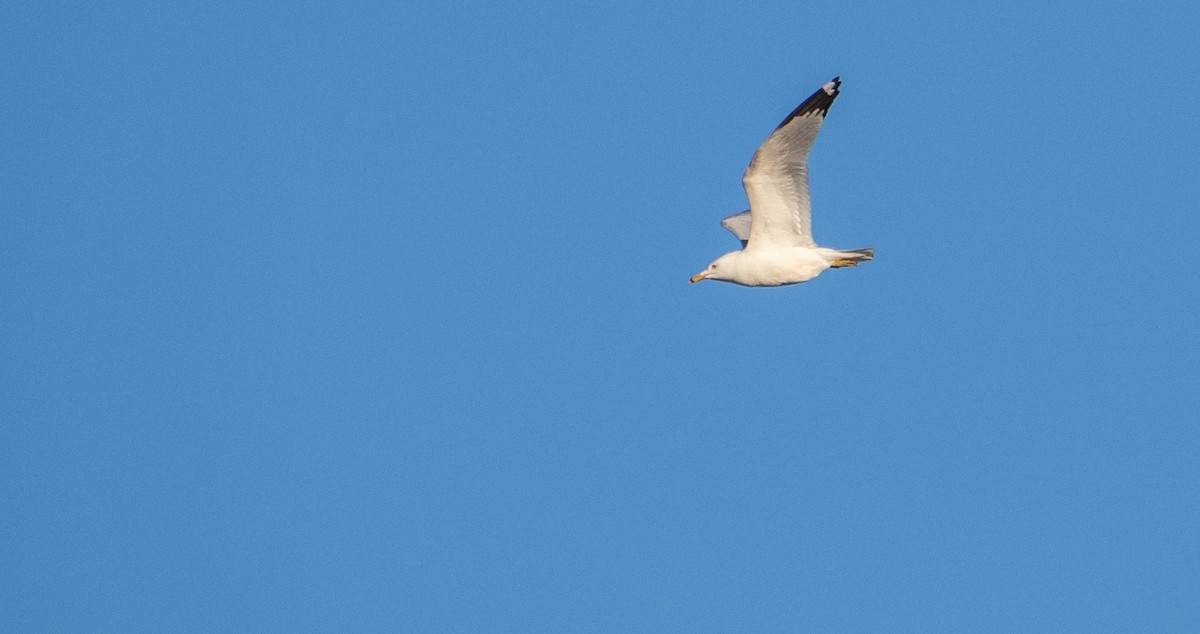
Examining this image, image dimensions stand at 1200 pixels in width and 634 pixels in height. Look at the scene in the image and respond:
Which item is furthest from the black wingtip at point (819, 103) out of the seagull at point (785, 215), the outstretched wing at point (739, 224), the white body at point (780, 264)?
the outstretched wing at point (739, 224)

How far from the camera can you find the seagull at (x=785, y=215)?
2188 cm

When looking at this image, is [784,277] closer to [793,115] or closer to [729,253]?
[729,253]

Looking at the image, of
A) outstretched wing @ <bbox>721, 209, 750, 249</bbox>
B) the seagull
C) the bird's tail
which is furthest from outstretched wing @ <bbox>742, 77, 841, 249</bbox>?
outstretched wing @ <bbox>721, 209, 750, 249</bbox>

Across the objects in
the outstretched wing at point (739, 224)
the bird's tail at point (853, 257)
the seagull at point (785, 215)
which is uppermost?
the outstretched wing at point (739, 224)

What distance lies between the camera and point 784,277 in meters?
23.1

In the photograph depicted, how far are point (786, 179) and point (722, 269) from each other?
190cm

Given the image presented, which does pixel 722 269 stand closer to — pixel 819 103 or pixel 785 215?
pixel 785 215

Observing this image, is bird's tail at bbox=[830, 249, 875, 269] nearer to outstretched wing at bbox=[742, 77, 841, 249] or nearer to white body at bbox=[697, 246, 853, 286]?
white body at bbox=[697, 246, 853, 286]

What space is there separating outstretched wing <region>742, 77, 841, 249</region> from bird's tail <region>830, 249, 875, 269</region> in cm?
40

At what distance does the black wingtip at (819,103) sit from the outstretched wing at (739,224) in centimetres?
376

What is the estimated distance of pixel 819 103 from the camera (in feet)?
71.1

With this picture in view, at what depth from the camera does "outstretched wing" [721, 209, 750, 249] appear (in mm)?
25547

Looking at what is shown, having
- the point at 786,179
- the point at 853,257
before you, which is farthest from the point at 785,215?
the point at 853,257

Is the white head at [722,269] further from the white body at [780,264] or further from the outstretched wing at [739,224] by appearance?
Answer: the outstretched wing at [739,224]
